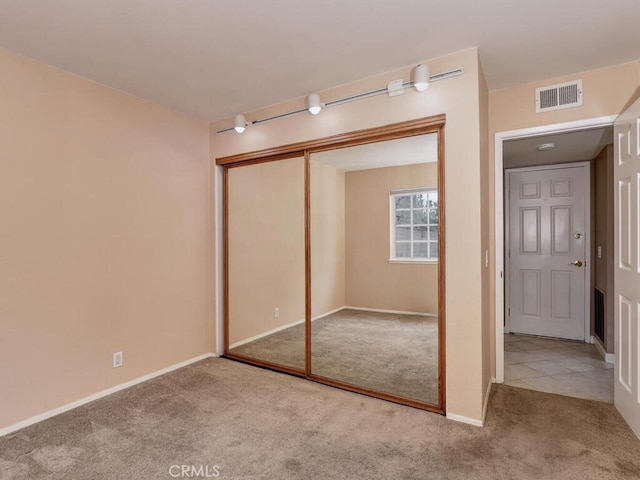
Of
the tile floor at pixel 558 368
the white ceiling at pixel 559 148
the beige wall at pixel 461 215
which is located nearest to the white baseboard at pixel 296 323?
the beige wall at pixel 461 215

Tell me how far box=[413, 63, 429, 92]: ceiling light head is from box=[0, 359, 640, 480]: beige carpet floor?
7.41 feet

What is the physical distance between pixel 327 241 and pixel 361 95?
4.36ft

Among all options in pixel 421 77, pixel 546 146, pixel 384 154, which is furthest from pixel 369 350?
pixel 546 146

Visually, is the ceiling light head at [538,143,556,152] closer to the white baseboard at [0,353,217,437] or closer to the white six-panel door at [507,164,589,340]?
the white six-panel door at [507,164,589,340]

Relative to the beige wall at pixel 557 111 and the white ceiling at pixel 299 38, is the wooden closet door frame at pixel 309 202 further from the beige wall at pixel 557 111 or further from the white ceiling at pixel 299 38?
the beige wall at pixel 557 111

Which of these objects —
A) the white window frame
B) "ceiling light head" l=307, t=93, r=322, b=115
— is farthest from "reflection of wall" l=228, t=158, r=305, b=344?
the white window frame

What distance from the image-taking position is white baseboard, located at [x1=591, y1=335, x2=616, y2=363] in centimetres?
350

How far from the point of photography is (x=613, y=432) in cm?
221

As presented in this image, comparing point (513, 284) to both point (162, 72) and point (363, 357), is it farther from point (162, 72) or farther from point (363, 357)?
point (162, 72)

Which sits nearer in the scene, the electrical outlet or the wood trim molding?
the wood trim molding

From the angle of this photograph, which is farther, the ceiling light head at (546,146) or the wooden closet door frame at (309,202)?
the ceiling light head at (546,146)

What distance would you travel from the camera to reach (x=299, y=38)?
7.11 feet

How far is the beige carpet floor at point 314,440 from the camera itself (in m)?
1.85
